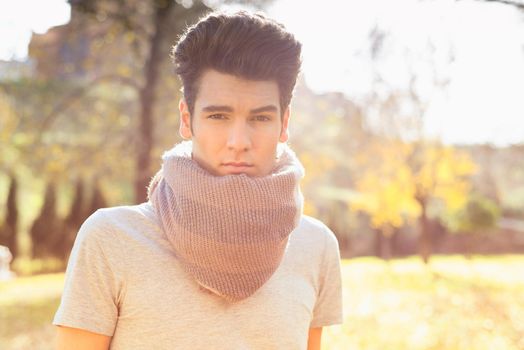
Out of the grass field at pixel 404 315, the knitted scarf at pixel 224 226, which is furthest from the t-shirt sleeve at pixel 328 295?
the grass field at pixel 404 315

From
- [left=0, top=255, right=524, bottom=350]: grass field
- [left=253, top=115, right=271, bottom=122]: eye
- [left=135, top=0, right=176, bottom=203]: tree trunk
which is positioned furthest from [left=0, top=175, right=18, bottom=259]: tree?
[left=253, top=115, right=271, bottom=122]: eye

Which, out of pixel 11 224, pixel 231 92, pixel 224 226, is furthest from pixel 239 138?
pixel 11 224

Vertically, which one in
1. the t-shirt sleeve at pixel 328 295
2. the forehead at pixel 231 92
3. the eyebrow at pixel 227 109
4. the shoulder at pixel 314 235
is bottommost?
the t-shirt sleeve at pixel 328 295

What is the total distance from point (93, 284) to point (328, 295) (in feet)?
2.95

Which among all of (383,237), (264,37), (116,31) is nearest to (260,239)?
(264,37)

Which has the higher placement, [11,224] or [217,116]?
[217,116]

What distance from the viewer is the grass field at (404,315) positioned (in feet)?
28.8

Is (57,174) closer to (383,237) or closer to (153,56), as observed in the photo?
(153,56)

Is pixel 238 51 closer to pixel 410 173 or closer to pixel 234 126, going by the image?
pixel 234 126

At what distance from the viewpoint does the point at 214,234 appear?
1.80 metres

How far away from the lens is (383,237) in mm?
36344

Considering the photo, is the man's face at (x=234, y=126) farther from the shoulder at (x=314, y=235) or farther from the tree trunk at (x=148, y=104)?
the tree trunk at (x=148, y=104)

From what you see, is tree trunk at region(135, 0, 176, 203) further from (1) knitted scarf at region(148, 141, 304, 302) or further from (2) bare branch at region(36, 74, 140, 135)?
(1) knitted scarf at region(148, 141, 304, 302)

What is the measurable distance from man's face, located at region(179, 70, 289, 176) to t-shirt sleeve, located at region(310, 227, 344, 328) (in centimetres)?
45
